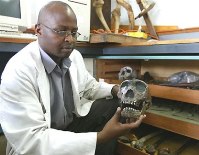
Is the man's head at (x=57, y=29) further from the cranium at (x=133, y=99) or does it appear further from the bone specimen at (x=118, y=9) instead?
the bone specimen at (x=118, y=9)

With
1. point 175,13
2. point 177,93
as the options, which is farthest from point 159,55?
point 175,13

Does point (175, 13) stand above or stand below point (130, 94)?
above

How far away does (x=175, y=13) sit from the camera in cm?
175

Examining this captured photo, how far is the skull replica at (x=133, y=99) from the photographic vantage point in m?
0.83

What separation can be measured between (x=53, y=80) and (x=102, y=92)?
33cm

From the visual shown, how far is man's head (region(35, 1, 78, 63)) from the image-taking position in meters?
0.93

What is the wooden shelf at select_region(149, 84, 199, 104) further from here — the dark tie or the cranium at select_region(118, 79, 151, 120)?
the dark tie


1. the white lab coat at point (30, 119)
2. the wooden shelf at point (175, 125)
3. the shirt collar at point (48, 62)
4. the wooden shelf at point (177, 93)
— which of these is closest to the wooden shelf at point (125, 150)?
the wooden shelf at point (175, 125)

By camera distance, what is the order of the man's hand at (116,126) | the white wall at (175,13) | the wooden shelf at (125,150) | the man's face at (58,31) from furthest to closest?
1. the white wall at (175,13)
2. the wooden shelf at (125,150)
3. the man's face at (58,31)
4. the man's hand at (116,126)

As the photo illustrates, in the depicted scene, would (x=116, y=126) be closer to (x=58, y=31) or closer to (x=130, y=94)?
(x=130, y=94)

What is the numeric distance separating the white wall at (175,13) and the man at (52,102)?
33.9 inches

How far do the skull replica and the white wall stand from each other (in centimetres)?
99

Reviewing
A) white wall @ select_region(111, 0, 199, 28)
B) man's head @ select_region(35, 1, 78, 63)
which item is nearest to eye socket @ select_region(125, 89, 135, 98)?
man's head @ select_region(35, 1, 78, 63)

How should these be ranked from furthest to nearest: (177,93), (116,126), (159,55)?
(159,55), (177,93), (116,126)
